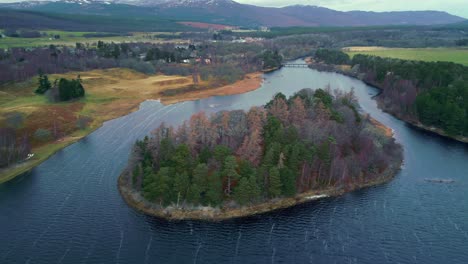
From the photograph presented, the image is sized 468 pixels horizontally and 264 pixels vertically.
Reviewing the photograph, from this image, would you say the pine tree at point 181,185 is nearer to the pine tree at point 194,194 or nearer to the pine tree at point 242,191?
the pine tree at point 194,194

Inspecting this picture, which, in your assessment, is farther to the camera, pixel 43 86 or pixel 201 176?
pixel 43 86

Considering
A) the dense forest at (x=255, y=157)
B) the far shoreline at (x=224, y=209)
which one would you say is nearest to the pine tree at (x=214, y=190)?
the dense forest at (x=255, y=157)

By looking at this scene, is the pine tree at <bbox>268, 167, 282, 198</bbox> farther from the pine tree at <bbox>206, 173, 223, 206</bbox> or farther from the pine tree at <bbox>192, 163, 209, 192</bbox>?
the pine tree at <bbox>192, 163, 209, 192</bbox>

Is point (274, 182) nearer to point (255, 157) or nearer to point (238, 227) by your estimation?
point (255, 157)

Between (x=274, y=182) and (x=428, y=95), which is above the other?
(x=428, y=95)

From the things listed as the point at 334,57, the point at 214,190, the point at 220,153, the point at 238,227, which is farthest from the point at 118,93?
the point at 334,57

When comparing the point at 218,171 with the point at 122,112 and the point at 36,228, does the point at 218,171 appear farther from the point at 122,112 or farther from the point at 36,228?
the point at 122,112

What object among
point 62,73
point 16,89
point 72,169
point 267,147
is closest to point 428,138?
point 267,147
